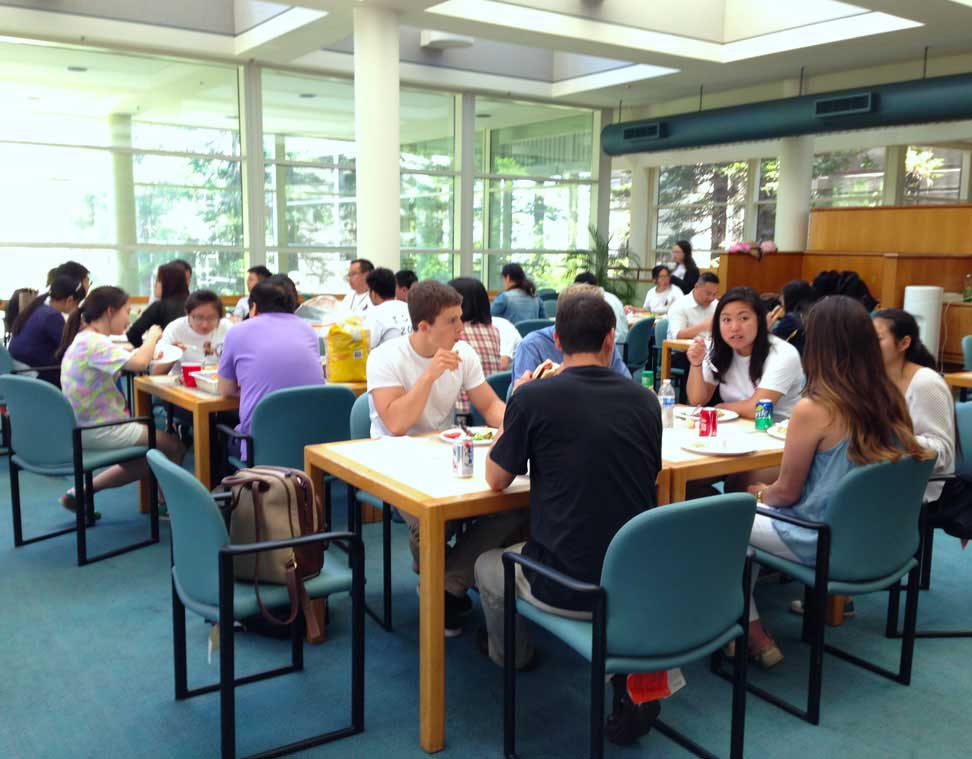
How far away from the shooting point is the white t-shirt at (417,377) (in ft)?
10.8

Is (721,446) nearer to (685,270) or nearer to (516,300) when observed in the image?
(516,300)

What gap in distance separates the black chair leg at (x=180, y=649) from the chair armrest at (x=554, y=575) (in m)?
1.04

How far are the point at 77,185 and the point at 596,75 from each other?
6612 mm

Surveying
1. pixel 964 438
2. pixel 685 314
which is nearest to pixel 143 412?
pixel 964 438

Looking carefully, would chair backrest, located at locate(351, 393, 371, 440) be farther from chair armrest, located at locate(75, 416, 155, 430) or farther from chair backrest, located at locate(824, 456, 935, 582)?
chair backrest, located at locate(824, 456, 935, 582)

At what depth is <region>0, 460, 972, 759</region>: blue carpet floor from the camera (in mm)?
2482

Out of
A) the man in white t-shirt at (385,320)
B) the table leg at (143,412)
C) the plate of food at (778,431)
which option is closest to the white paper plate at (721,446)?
the plate of food at (778,431)

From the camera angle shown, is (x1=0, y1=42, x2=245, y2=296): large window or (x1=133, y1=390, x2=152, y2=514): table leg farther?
(x1=0, y1=42, x2=245, y2=296): large window

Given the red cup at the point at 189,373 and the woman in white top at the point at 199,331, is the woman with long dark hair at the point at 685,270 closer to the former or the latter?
the woman in white top at the point at 199,331

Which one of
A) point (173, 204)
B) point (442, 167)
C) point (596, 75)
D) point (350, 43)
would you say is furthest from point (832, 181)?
point (173, 204)

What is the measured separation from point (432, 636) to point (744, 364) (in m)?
2.08

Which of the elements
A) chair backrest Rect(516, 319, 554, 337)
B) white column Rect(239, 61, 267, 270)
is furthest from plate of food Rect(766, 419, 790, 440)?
white column Rect(239, 61, 267, 270)

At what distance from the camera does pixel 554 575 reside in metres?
2.04

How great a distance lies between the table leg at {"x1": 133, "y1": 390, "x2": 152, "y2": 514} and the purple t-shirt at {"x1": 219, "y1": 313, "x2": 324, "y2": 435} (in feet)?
2.76
